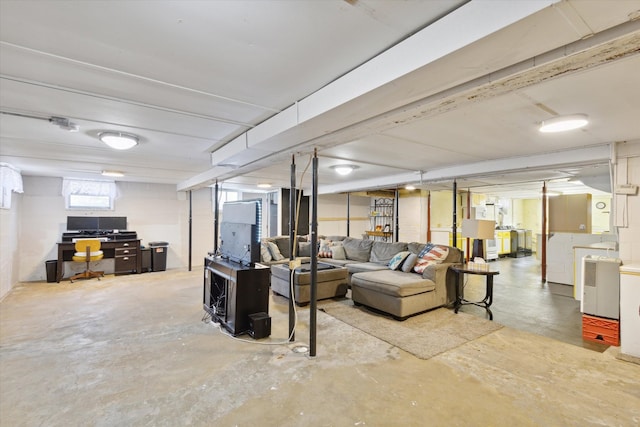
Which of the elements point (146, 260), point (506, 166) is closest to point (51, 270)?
point (146, 260)

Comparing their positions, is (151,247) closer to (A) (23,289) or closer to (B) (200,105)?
(A) (23,289)

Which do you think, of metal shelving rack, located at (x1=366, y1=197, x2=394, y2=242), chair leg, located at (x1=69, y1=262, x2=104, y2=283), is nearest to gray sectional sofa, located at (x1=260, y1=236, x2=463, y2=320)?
metal shelving rack, located at (x1=366, y1=197, x2=394, y2=242)

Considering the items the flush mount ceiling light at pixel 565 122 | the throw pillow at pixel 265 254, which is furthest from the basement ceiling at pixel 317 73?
the throw pillow at pixel 265 254

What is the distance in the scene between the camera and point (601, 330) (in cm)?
319

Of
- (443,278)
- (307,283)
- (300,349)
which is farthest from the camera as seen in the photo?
(307,283)

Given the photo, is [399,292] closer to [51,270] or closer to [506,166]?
[506,166]

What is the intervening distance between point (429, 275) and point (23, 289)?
7.11 metres

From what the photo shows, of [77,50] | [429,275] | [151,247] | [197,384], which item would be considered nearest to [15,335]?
[197,384]

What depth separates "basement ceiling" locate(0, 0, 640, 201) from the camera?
126 centimetres

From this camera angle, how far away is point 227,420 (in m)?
1.97

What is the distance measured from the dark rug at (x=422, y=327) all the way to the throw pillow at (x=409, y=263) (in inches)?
27.1

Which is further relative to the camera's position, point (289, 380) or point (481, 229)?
point (481, 229)

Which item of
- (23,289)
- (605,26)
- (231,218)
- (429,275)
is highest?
(605,26)

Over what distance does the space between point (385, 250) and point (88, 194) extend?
6.73 m
